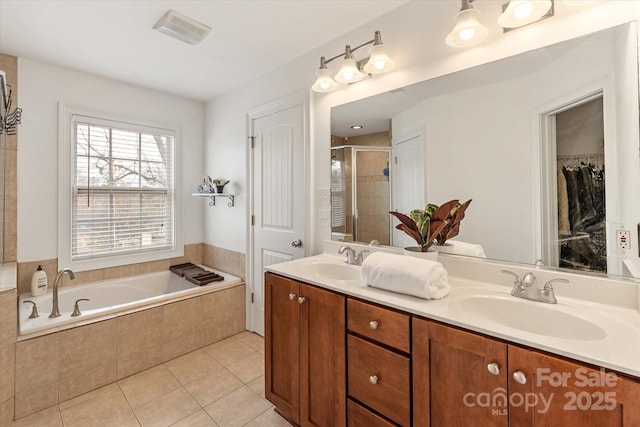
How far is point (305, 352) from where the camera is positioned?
149cm

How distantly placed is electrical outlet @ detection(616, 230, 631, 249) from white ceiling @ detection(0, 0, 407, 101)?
1572 millimetres

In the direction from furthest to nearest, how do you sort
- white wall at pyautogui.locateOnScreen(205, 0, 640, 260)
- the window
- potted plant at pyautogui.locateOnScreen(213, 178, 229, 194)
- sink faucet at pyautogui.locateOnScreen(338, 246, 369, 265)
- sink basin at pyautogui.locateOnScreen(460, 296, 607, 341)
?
potted plant at pyautogui.locateOnScreen(213, 178, 229, 194) → the window → sink faucet at pyautogui.locateOnScreen(338, 246, 369, 265) → white wall at pyautogui.locateOnScreen(205, 0, 640, 260) → sink basin at pyautogui.locateOnScreen(460, 296, 607, 341)

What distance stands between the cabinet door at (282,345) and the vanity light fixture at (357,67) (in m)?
1.30

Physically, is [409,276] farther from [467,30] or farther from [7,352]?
[7,352]

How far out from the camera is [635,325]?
0.93m

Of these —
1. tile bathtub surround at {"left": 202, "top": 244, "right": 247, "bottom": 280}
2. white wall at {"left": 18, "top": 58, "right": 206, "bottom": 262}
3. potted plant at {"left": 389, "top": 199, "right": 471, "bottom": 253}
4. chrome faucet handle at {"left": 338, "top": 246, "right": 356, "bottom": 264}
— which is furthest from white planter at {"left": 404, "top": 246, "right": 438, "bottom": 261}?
white wall at {"left": 18, "top": 58, "right": 206, "bottom": 262}

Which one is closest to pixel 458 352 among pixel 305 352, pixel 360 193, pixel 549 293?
Result: pixel 549 293

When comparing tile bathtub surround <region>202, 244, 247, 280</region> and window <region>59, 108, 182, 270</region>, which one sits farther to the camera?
tile bathtub surround <region>202, 244, 247, 280</region>

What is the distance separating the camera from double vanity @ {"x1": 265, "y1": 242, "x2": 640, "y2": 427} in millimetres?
789

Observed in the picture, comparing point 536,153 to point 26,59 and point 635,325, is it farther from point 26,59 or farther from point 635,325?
point 26,59

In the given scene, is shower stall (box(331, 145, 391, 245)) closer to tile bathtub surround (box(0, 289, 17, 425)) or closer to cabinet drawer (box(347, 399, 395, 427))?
cabinet drawer (box(347, 399, 395, 427))

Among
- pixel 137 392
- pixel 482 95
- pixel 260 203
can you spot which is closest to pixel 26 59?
pixel 260 203

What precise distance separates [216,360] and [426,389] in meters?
1.90

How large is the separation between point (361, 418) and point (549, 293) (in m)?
0.95
